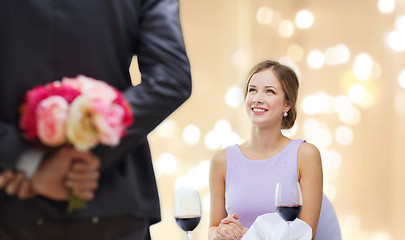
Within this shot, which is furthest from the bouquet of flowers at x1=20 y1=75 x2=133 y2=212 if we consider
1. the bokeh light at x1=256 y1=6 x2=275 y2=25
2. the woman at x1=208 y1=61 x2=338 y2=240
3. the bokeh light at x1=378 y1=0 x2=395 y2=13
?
the bokeh light at x1=256 y1=6 x2=275 y2=25

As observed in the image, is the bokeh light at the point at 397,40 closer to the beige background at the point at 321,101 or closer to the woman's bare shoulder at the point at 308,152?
the beige background at the point at 321,101

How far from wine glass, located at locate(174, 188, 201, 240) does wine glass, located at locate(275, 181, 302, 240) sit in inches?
11.5

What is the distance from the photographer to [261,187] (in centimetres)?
222

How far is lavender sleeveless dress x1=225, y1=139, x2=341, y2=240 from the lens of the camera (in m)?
2.16

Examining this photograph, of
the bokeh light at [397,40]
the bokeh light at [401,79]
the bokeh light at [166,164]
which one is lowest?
the bokeh light at [166,164]

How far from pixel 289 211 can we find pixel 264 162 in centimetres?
65

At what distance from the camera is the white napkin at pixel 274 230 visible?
166 cm

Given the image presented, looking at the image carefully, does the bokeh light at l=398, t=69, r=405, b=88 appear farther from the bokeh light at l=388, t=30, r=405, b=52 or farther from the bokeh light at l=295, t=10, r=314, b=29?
the bokeh light at l=295, t=10, r=314, b=29

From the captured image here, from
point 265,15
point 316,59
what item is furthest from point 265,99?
point 265,15

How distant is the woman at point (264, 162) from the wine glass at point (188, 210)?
315mm

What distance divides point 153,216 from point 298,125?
3.21 m

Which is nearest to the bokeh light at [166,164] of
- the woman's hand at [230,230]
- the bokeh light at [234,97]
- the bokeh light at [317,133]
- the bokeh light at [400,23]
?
the bokeh light at [234,97]

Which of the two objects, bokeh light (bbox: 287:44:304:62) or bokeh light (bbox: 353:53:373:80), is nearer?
bokeh light (bbox: 353:53:373:80)

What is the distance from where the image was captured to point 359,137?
12.5 feet
